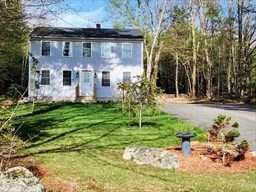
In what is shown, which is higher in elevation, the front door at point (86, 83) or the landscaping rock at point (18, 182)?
the front door at point (86, 83)

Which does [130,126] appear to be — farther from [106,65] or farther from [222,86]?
[222,86]

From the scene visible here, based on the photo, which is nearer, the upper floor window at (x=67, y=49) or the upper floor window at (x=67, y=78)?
the upper floor window at (x=67, y=78)

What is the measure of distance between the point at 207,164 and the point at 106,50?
26058 mm

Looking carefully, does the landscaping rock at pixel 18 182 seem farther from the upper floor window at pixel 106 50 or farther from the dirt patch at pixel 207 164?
the upper floor window at pixel 106 50

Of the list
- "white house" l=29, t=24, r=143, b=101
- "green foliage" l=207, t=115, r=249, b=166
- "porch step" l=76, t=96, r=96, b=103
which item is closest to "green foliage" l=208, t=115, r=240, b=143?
"green foliage" l=207, t=115, r=249, b=166

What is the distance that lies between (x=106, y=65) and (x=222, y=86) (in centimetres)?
2637

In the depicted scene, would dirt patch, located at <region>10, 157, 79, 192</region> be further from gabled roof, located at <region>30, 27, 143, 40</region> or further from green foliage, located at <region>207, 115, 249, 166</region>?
gabled roof, located at <region>30, 27, 143, 40</region>

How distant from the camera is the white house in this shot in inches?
1315

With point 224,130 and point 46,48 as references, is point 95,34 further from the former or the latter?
point 224,130

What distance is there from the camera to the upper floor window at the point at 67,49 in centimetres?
3375

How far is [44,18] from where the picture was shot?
23.7 feet

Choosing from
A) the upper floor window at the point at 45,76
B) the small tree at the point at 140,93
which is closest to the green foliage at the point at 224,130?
the small tree at the point at 140,93

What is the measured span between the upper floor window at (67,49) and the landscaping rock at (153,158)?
2561 cm

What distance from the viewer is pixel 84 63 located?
111 feet
